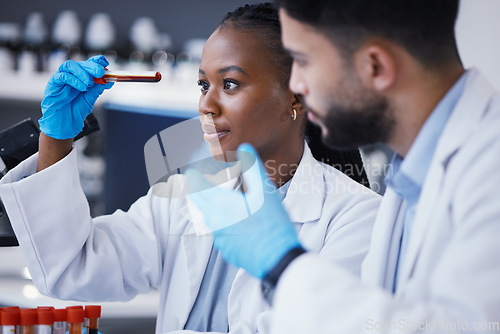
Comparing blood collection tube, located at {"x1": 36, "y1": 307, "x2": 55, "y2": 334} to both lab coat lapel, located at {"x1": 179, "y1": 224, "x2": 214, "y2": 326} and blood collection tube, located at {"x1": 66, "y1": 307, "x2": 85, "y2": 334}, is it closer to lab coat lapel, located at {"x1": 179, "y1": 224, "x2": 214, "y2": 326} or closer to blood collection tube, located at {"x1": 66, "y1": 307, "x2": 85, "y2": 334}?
blood collection tube, located at {"x1": 66, "y1": 307, "x2": 85, "y2": 334}

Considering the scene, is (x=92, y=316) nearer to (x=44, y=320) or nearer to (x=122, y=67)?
(x=44, y=320)

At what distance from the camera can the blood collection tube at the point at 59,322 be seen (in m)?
0.94

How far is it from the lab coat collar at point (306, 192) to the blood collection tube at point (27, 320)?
56 centimetres

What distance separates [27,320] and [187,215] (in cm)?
51

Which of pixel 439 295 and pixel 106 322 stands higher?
pixel 439 295

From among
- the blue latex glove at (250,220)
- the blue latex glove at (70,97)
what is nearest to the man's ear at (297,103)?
the blue latex glove at (250,220)

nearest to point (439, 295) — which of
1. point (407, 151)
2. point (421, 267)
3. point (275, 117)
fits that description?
point (421, 267)

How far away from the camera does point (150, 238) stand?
133 cm

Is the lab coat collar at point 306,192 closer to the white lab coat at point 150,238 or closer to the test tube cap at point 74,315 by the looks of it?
the white lab coat at point 150,238

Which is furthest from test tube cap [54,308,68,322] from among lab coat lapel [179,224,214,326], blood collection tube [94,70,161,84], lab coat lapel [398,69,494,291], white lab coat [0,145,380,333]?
lab coat lapel [398,69,494,291]

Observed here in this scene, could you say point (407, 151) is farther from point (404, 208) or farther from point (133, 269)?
point (133, 269)

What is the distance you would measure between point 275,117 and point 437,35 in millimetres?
545

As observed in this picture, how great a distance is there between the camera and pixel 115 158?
85.0 inches

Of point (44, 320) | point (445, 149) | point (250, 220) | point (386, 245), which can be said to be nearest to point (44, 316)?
point (44, 320)
